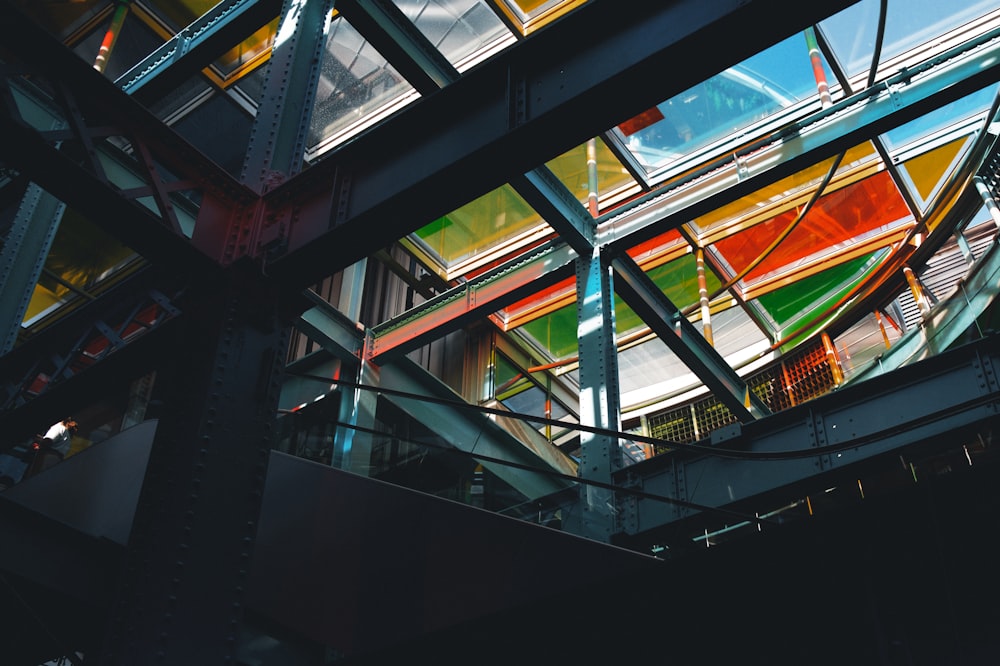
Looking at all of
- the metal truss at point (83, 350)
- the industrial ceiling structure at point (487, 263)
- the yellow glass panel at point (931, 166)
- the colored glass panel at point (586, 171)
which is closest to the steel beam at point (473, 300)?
the industrial ceiling structure at point (487, 263)

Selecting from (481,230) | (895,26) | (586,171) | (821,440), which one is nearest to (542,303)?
(481,230)

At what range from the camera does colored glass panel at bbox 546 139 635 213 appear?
1745cm

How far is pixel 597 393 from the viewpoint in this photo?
42.2 feet

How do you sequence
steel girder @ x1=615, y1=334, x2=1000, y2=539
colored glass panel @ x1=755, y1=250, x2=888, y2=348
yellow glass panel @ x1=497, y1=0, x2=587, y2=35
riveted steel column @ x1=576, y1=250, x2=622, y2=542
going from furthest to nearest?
colored glass panel @ x1=755, y1=250, x2=888, y2=348
yellow glass panel @ x1=497, y1=0, x2=587, y2=35
riveted steel column @ x1=576, y1=250, x2=622, y2=542
steel girder @ x1=615, y1=334, x2=1000, y2=539

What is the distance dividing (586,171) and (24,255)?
10329 millimetres

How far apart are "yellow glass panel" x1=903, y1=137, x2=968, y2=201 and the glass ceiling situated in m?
0.04

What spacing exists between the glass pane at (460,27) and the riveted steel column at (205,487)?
9391 millimetres

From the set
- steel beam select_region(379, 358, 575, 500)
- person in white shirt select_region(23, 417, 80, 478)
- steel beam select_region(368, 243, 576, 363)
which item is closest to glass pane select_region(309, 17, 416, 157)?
steel beam select_region(368, 243, 576, 363)

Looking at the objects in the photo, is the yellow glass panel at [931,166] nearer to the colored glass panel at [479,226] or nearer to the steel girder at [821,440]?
the colored glass panel at [479,226]

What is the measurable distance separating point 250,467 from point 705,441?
7.63m

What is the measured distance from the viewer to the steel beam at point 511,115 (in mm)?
6211

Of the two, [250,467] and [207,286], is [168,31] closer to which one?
[207,286]

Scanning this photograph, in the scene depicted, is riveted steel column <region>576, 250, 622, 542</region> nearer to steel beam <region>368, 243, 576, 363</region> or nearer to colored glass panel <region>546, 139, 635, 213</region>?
steel beam <region>368, 243, 576, 363</region>

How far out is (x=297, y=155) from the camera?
898 centimetres
